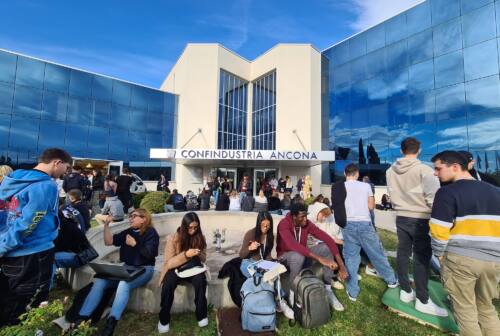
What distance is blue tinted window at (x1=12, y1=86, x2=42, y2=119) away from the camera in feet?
56.3

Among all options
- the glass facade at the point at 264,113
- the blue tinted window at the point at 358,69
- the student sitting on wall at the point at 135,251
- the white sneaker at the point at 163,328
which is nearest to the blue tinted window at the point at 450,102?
the blue tinted window at the point at 358,69

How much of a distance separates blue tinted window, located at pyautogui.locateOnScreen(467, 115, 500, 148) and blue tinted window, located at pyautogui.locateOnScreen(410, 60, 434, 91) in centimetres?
341

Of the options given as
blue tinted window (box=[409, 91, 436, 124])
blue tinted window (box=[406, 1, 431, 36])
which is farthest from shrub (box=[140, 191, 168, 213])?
blue tinted window (box=[406, 1, 431, 36])

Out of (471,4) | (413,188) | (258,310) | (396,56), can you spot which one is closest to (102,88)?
(396,56)

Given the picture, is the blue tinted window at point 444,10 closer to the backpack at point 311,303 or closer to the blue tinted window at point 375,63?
the blue tinted window at point 375,63

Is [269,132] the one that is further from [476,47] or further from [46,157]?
[46,157]

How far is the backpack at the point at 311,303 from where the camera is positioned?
2.98m

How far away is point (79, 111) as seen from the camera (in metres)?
19.4

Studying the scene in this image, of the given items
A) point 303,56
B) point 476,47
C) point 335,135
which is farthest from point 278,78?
point 476,47

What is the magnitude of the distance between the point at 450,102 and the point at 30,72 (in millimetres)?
28355

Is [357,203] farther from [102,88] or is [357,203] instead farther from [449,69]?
[102,88]

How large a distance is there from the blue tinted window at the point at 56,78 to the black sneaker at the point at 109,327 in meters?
21.9

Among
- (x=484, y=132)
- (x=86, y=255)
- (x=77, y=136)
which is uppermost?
Result: (x=77, y=136)

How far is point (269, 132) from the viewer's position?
21.7 meters
